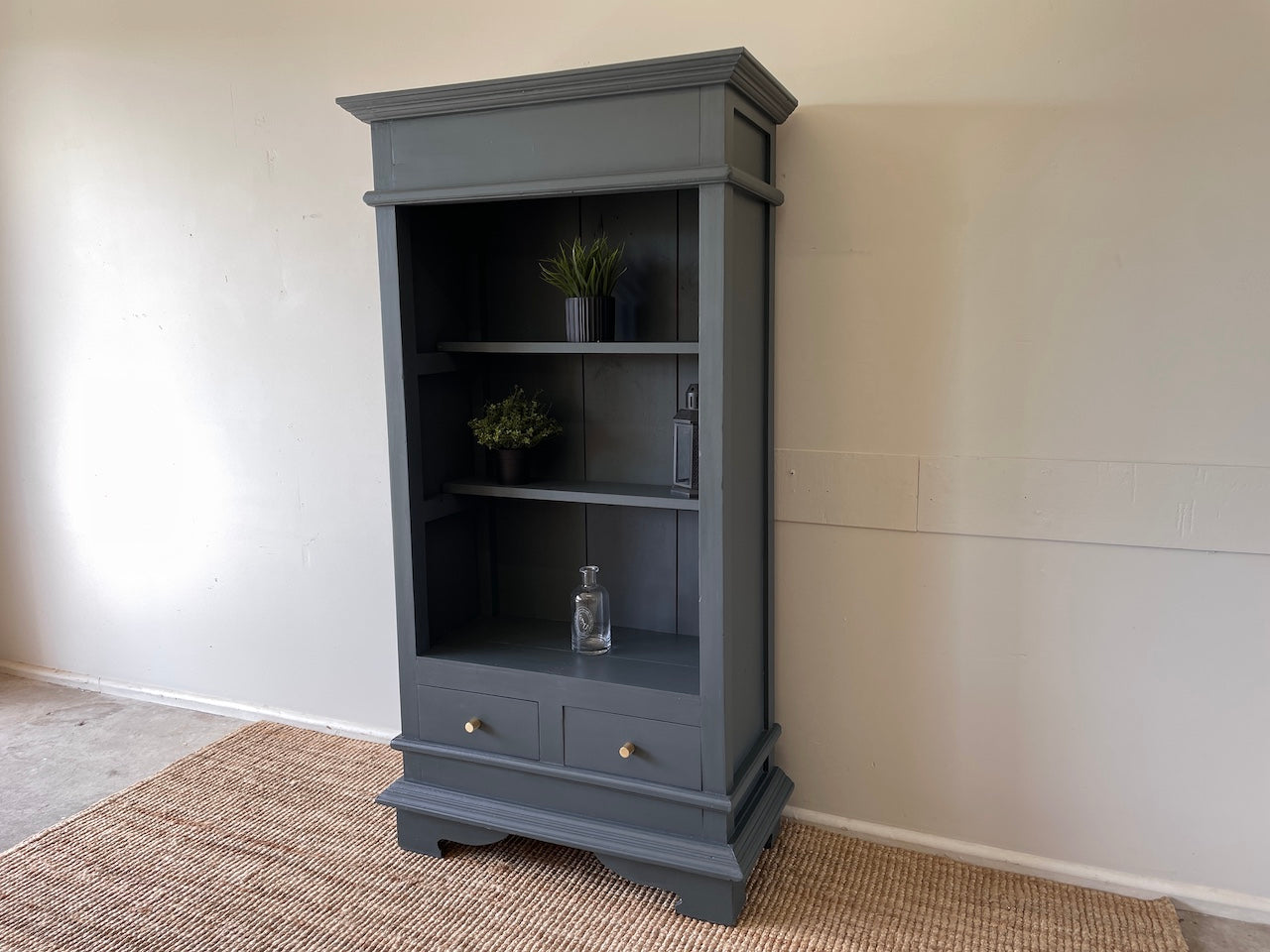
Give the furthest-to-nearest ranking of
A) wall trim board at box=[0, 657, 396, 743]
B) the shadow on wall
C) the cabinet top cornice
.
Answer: the shadow on wall, wall trim board at box=[0, 657, 396, 743], the cabinet top cornice

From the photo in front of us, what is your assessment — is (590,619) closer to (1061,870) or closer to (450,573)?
(450,573)

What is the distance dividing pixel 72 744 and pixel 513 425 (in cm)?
175

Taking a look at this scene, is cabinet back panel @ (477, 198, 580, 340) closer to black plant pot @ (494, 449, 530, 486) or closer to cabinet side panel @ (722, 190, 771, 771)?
black plant pot @ (494, 449, 530, 486)

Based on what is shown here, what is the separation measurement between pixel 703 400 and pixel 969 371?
0.61m

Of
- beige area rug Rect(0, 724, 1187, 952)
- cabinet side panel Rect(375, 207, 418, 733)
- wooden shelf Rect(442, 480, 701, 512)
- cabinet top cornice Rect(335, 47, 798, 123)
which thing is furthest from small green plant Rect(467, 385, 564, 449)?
beige area rug Rect(0, 724, 1187, 952)

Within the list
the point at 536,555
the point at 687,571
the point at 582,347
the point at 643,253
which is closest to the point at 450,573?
the point at 536,555

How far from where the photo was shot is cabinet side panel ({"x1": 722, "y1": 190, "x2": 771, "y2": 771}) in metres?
2.01

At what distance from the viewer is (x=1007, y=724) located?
7.32 feet

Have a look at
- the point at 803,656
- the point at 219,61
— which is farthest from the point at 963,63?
the point at 219,61

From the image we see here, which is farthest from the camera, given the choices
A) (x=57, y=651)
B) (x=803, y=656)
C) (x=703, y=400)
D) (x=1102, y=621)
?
(x=57, y=651)

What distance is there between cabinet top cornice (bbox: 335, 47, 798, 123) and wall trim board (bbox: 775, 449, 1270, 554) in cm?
80

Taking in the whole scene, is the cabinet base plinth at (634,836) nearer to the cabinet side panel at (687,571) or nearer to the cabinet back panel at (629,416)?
the cabinet side panel at (687,571)

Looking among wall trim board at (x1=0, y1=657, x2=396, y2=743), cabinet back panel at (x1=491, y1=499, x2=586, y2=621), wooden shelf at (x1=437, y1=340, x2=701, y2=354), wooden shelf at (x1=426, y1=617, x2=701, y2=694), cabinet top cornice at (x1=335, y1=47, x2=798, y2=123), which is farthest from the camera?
wall trim board at (x1=0, y1=657, x2=396, y2=743)

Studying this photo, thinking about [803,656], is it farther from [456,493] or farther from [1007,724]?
[456,493]
